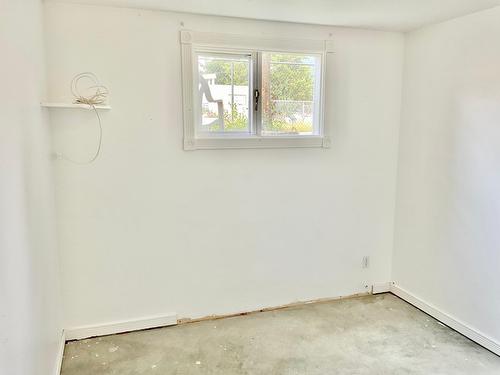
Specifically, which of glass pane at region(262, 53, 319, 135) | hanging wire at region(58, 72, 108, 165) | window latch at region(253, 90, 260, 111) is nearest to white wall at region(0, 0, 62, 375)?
hanging wire at region(58, 72, 108, 165)

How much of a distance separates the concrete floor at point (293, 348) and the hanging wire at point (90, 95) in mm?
1290

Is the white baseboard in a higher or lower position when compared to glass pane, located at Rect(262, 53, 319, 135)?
lower

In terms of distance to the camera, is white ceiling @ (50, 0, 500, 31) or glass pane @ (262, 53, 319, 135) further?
glass pane @ (262, 53, 319, 135)

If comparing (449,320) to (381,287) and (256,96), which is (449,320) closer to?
(381,287)

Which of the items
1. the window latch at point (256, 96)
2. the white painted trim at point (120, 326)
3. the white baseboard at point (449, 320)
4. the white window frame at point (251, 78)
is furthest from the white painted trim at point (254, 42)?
the white baseboard at point (449, 320)

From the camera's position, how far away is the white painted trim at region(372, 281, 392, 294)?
136 inches

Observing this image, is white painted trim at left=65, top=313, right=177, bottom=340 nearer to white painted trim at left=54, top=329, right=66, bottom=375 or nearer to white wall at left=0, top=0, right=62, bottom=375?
white painted trim at left=54, top=329, right=66, bottom=375

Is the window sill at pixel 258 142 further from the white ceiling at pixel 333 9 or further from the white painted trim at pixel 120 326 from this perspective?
the white painted trim at pixel 120 326

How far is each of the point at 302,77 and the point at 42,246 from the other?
2180 millimetres

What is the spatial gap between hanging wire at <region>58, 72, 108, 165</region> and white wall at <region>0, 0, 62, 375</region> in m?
0.25

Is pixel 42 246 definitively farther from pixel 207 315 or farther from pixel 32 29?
pixel 207 315

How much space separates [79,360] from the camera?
2.48 m

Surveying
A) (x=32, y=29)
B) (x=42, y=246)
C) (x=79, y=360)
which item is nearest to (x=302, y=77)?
(x=32, y=29)

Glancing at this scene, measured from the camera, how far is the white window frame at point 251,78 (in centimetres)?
271
